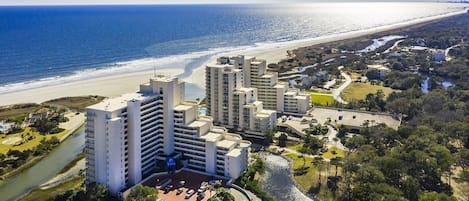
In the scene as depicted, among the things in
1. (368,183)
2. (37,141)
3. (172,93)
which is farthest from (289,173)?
(37,141)

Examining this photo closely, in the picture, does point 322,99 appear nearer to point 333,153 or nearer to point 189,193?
point 333,153

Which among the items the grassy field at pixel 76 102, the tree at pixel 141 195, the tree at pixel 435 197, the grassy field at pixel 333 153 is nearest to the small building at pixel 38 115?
the grassy field at pixel 76 102

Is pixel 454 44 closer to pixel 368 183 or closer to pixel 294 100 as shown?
pixel 294 100

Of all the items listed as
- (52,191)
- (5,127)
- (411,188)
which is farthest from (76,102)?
(411,188)

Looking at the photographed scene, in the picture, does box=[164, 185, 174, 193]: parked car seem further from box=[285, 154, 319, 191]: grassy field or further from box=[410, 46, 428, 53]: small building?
box=[410, 46, 428, 53]: small building

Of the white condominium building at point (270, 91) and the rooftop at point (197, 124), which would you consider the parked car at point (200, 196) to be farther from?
the white condominium building at point (270, 91)

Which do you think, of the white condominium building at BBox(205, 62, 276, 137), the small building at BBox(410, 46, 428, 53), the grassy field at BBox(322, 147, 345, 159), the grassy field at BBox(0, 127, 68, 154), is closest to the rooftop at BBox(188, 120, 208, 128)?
the white condominium building at BBox(205, 62, 276, 137)
